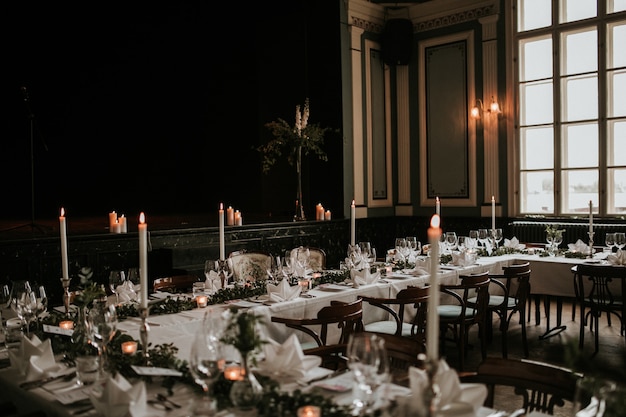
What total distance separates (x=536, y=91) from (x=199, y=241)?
5426 millimetres

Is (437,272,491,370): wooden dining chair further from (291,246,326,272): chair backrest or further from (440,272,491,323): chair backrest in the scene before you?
(291,246,326,272): chair backrest

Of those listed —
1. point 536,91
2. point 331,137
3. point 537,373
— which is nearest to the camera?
point 537,373

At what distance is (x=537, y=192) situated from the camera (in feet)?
28.8

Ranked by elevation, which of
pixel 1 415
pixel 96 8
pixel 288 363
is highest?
Result: pixel 96 8

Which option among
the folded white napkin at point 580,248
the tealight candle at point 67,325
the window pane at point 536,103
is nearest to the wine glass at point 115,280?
the tealight candle at point 67,325

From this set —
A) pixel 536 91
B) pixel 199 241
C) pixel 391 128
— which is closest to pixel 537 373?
pixel 199 241

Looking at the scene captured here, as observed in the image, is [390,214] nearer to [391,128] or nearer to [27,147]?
[391,128]

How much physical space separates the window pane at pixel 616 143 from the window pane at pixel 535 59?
1.19 meters

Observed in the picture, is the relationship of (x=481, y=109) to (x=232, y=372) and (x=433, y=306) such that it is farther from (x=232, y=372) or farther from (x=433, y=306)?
(x=433, y=306)

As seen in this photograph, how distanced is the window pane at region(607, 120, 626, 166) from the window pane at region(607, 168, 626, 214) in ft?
0.44

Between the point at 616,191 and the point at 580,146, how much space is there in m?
0.80

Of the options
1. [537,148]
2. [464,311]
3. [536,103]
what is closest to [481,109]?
[536,103]

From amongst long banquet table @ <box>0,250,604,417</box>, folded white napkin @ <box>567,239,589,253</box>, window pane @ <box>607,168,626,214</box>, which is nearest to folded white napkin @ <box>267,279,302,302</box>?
long banquet table @ <box>0,250,604,417</box>

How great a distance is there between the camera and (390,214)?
9992 millimetres
